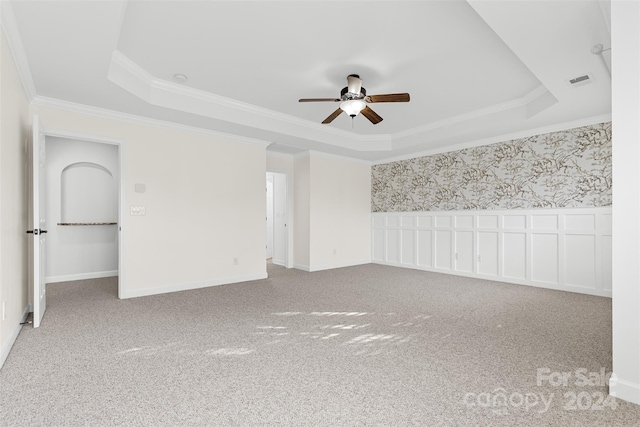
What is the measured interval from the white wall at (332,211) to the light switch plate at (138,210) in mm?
2958

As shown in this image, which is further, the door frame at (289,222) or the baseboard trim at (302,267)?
the door frame at (289,222)

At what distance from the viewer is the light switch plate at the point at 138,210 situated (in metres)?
4.34

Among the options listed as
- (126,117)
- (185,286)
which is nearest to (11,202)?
(126,117)

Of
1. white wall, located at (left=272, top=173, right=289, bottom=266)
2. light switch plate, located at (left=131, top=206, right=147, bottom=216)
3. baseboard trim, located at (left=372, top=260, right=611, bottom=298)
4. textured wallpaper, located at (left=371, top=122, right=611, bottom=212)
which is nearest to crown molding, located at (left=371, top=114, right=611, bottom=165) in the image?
textured wallpaper, located at (left=371, top=122, right=611, bottom=212)

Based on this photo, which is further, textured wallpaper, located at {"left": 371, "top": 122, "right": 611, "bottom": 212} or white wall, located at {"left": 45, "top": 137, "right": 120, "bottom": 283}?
white wall, located at {"left": 45, "top": 137, "right": 120, "bottom": 283}

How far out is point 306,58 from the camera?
322 centimetres

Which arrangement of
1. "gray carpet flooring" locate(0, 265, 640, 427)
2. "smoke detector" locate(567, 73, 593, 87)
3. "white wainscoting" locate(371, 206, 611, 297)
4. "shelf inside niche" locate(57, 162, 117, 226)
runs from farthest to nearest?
"shelf inside niche" locate(57, 162, 117, 226), "white wainscoting" locate(371, 206, 611, 297), "smoke detector" locate(567, 73, 593, 87), "gray carpet flooring" locate(0, 265, 640, 427)

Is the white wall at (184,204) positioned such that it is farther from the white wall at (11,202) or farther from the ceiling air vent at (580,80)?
the ceiling air vent at (580,80)

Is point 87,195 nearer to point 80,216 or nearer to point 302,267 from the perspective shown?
point 80,216

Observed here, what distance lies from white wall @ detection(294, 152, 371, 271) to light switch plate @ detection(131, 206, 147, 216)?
2.96 meters

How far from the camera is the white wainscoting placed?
438 cm

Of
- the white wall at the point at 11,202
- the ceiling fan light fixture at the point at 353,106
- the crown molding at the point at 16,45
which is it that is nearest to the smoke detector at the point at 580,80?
the ceiling fan light fixture at the point at 353,106

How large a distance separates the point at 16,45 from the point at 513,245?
633 cm

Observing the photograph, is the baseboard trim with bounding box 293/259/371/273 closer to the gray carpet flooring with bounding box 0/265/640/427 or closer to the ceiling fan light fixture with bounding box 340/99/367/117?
the gray carpet flooring with bounding box 0/265/640/427
